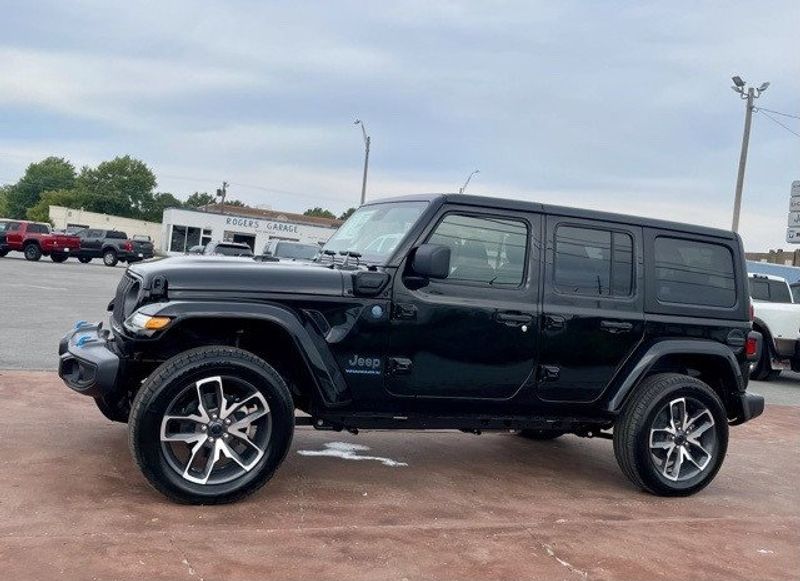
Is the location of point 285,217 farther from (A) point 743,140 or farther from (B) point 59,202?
(B) point 59,202

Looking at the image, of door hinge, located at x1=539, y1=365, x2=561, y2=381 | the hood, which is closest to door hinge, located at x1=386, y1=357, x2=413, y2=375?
the hood

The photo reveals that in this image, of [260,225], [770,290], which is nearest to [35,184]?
[260,225]

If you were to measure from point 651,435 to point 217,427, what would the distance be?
2.89 meters

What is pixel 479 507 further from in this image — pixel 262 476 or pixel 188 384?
pixel 188 384

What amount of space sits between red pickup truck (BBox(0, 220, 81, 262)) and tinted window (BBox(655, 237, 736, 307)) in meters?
34.1

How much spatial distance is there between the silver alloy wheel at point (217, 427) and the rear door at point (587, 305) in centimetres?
185

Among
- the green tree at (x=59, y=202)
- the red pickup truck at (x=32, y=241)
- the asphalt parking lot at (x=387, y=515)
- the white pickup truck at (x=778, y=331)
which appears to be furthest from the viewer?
the green tree at (x=59, y=202)

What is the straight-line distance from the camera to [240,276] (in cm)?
468

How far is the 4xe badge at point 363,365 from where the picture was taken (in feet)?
16.1

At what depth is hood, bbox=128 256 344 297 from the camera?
460 centimetres

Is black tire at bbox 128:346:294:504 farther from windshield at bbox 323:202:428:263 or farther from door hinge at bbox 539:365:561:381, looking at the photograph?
door hinge at bbox 539:365:561:381

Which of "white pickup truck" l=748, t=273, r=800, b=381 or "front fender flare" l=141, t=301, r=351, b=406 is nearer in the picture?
"front fender flare" l=141, t=301, r=351, b=406

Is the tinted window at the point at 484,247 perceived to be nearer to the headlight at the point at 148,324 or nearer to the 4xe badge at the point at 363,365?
the 4xe badge at the point at 363,365

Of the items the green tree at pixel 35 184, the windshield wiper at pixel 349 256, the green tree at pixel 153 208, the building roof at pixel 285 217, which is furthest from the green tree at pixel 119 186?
the windshield wiper at pixel 349 256
